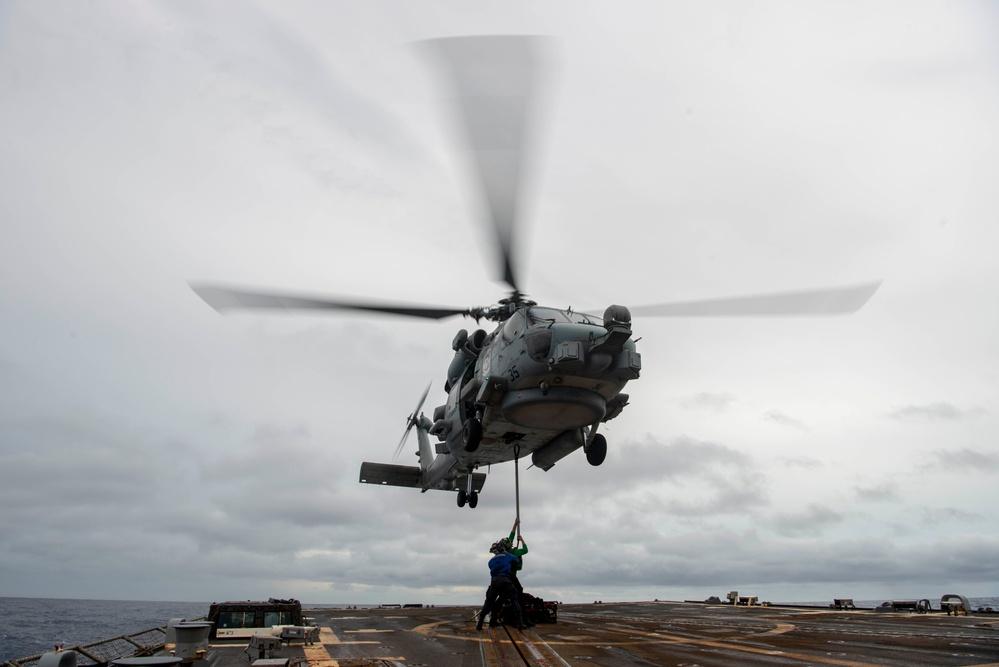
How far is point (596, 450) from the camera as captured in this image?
19500 millimetres

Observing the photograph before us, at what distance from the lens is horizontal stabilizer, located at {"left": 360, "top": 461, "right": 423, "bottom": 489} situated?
27.5 metres

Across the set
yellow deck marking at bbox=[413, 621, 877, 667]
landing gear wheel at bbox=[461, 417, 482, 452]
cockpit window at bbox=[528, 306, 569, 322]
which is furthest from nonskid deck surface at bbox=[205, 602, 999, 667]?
cockpit window at bbox=[528, 306, 569, 322]

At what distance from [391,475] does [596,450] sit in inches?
475

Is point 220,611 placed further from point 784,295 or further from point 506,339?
point 784,295

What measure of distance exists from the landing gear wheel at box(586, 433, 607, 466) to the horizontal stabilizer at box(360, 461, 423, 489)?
37.4ft

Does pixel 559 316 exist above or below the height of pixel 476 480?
above

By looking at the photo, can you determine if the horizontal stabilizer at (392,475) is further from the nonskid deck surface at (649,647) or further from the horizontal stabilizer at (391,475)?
the nonskid deck surface at (649,647)

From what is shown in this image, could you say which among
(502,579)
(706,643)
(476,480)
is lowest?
(706,643)

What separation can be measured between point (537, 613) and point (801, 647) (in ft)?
29.6

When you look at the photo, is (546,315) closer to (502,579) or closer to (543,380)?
(543,380)

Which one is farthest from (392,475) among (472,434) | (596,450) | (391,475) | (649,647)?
(649,647)

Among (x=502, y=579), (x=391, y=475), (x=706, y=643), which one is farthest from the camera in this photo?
(x=391, y=475)

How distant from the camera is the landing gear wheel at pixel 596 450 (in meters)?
19.4

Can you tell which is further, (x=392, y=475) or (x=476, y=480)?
(x=392, y=475)
